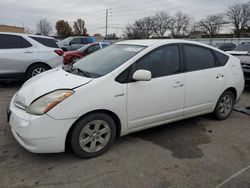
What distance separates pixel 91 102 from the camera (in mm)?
2811

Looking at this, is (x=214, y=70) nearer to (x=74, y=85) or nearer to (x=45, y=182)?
(x=74, y=85)

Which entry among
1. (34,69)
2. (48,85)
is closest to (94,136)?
(48,85)

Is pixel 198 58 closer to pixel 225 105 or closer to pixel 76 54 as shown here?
pixel 225 105

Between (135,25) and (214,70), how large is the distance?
227ft

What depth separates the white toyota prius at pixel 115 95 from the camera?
272cm

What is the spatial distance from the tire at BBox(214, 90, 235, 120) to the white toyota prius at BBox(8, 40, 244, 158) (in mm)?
73

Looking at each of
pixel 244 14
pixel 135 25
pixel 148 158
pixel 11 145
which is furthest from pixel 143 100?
pixel 135 25

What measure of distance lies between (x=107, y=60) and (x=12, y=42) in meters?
4.66

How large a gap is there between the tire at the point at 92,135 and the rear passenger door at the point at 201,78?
1438 millimetres

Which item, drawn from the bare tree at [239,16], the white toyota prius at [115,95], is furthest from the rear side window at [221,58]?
the bare tree at [239,16]

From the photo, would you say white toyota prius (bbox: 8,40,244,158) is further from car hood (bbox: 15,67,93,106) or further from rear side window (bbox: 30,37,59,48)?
rear side window (bbox: 30,37,59,48)

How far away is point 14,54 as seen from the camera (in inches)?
266

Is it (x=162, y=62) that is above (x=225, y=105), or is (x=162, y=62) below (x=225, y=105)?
above

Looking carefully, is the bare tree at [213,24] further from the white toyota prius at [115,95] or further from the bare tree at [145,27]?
the white toyota prius at [115,95]
